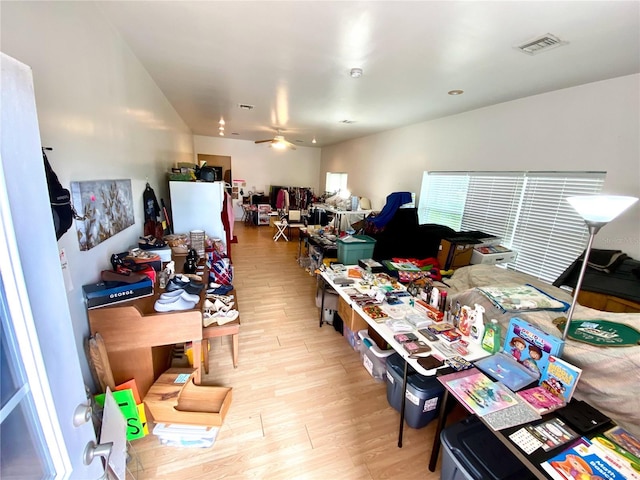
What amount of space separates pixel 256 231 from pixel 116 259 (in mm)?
5951

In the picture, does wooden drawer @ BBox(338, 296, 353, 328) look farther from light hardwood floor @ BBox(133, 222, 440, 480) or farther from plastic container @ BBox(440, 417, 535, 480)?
plastic container @ BBox(440, 417, 535, 480)

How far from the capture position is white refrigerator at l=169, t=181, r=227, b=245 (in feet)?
10.6

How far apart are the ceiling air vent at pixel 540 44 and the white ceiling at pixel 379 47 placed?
55 millimetres

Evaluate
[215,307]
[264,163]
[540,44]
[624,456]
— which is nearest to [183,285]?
[215,307]

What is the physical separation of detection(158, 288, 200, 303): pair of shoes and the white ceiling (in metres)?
1.94

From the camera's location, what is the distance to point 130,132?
7.52ft

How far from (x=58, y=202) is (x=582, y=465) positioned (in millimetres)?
2418

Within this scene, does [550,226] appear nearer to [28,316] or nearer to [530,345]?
[530,345]

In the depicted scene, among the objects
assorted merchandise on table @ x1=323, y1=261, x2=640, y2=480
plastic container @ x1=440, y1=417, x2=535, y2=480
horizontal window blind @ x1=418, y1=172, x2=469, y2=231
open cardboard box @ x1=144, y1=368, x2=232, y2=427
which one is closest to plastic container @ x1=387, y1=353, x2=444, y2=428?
assorted merchandise on table @ x1=323, y1=261, x2=640, y2=480

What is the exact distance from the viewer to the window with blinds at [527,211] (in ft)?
8.70

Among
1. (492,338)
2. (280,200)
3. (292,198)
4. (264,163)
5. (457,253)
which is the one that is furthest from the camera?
(264,163)

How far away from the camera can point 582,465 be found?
37.3 inches

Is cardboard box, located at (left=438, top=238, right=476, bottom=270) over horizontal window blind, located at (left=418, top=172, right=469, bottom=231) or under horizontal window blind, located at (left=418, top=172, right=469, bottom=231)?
under

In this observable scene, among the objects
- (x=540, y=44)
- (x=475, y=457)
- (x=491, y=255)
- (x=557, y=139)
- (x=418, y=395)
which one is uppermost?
(x=540, y=44)
